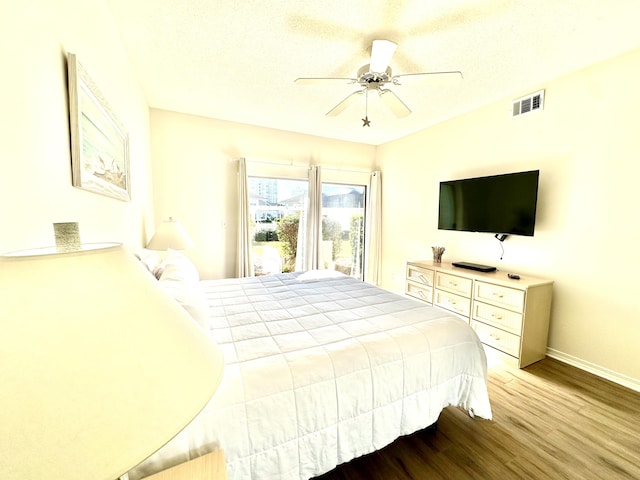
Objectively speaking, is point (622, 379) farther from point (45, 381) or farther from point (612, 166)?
point (45, 381)

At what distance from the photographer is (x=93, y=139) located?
1315 mm

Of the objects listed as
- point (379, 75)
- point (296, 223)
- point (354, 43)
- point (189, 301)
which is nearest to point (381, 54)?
point (379, 75)

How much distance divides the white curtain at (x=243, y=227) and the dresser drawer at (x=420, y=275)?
2.24m

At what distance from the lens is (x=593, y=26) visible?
72.0 inches

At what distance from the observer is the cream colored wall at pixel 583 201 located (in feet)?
7.11

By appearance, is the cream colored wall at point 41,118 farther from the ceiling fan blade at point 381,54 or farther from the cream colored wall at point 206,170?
the cream colored wall at point 206,170

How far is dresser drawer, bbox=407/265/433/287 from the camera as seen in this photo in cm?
332

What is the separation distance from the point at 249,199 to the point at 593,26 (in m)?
3.65

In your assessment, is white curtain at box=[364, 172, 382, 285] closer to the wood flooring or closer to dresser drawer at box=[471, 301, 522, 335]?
dresser drawer at box=[471, 301, 522, 335]

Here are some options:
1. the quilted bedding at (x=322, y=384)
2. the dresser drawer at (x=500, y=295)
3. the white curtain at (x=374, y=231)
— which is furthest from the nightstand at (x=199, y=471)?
the white curtain at (x=374, y=231)

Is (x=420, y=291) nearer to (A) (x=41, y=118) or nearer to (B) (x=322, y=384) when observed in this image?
(B) (x=322, y=384)

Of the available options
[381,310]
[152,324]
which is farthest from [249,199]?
[152,324]

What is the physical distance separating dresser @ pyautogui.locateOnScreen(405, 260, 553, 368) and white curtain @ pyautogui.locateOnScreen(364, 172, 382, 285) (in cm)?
174

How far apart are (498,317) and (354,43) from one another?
277 cm
